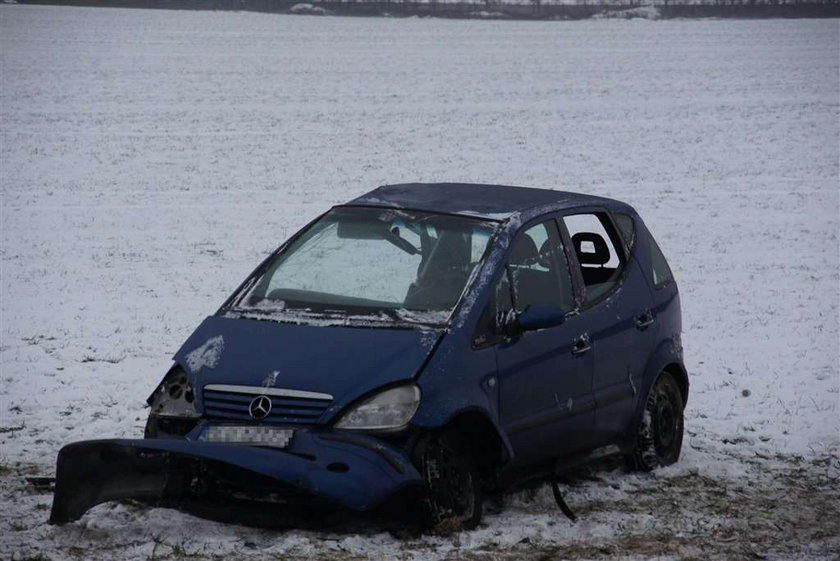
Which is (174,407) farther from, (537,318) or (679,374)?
(679,374)

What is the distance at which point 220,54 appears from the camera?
→ 166 feet

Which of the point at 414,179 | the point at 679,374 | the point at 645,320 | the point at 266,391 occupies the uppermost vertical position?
the point at 266,391

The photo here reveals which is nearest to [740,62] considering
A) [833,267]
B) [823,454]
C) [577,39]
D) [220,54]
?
[577,39]

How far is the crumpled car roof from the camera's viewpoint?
23.4 ft

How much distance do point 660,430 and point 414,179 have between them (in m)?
16.6

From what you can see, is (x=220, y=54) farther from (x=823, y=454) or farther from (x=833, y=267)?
(x=823, y=454)

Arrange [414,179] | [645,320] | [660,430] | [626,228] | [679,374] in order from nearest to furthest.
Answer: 1. [645,320]
2. [660,430]
3. [626,228]
4. [679,374]
5. [414,179]

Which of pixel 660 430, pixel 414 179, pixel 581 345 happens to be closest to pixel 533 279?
pixel 581 345

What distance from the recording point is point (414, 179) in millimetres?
24281

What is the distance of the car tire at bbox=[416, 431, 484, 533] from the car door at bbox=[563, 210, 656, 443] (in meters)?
1.15

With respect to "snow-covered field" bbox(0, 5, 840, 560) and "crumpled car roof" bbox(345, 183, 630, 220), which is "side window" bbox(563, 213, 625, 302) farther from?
"snow-covered field" bbox(0, 5, 840, 560)

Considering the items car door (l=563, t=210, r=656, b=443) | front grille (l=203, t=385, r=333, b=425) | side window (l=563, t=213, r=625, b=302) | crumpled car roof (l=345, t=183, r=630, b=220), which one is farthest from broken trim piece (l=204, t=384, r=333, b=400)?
side window (l=563, t=213, r=625, b=302)

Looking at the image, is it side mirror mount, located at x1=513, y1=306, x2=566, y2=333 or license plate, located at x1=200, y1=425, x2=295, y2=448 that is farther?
side mirror mount, located at x1=513, y1=306, x2=566, y2=333

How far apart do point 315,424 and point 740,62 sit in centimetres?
4481
